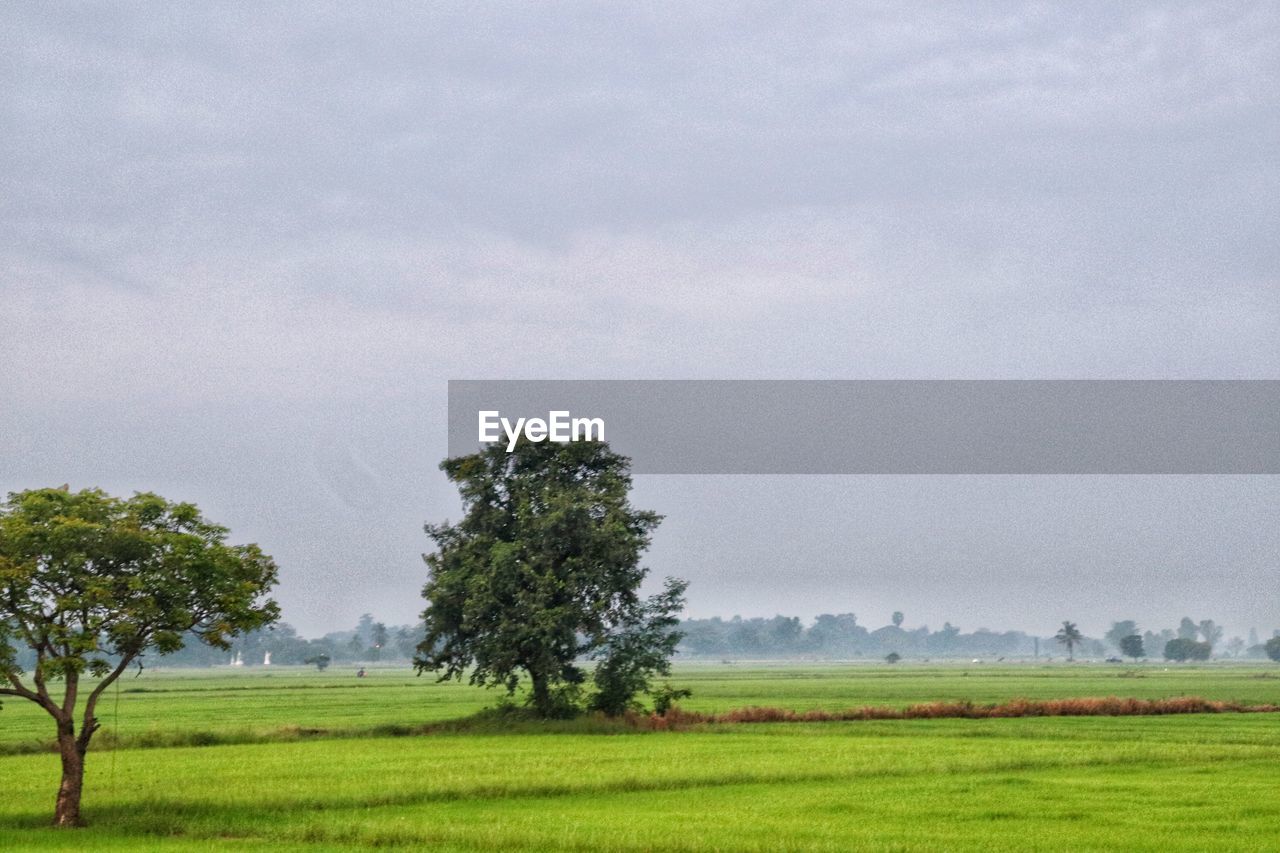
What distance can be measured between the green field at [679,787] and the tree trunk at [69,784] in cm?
56

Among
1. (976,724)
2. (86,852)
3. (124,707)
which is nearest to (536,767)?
(86,852)

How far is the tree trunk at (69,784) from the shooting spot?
27.9m

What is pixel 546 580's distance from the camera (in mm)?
57750

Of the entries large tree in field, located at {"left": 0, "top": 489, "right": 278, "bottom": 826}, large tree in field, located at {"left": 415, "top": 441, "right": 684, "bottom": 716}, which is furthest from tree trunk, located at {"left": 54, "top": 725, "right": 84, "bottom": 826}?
large tree in field, located at {"left": 415, "top": 441, "right": 684, "bottom": 716}

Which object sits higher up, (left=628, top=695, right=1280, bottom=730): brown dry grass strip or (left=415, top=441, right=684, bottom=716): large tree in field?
(left=415, top=441, right=684, bottom=716): large tree in field

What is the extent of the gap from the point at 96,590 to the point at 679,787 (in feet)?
53.9

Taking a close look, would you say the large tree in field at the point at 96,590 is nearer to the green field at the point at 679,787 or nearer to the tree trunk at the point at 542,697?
the green field at the point at 679,787

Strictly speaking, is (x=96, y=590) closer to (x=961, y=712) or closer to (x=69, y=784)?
(x=69, y=784)

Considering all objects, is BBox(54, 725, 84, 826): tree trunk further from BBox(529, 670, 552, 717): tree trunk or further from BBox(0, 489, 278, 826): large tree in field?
BBox(529, 670, 552, 717): tree trunk

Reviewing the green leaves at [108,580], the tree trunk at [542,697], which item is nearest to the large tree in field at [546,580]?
the tree trunk at [542,697]

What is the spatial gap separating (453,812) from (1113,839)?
1458 cm

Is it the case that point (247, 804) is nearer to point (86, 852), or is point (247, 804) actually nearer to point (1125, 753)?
point (86, 852)

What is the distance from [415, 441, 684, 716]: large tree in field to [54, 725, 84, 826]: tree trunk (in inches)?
1159

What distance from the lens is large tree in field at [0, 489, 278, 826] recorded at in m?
27.6
